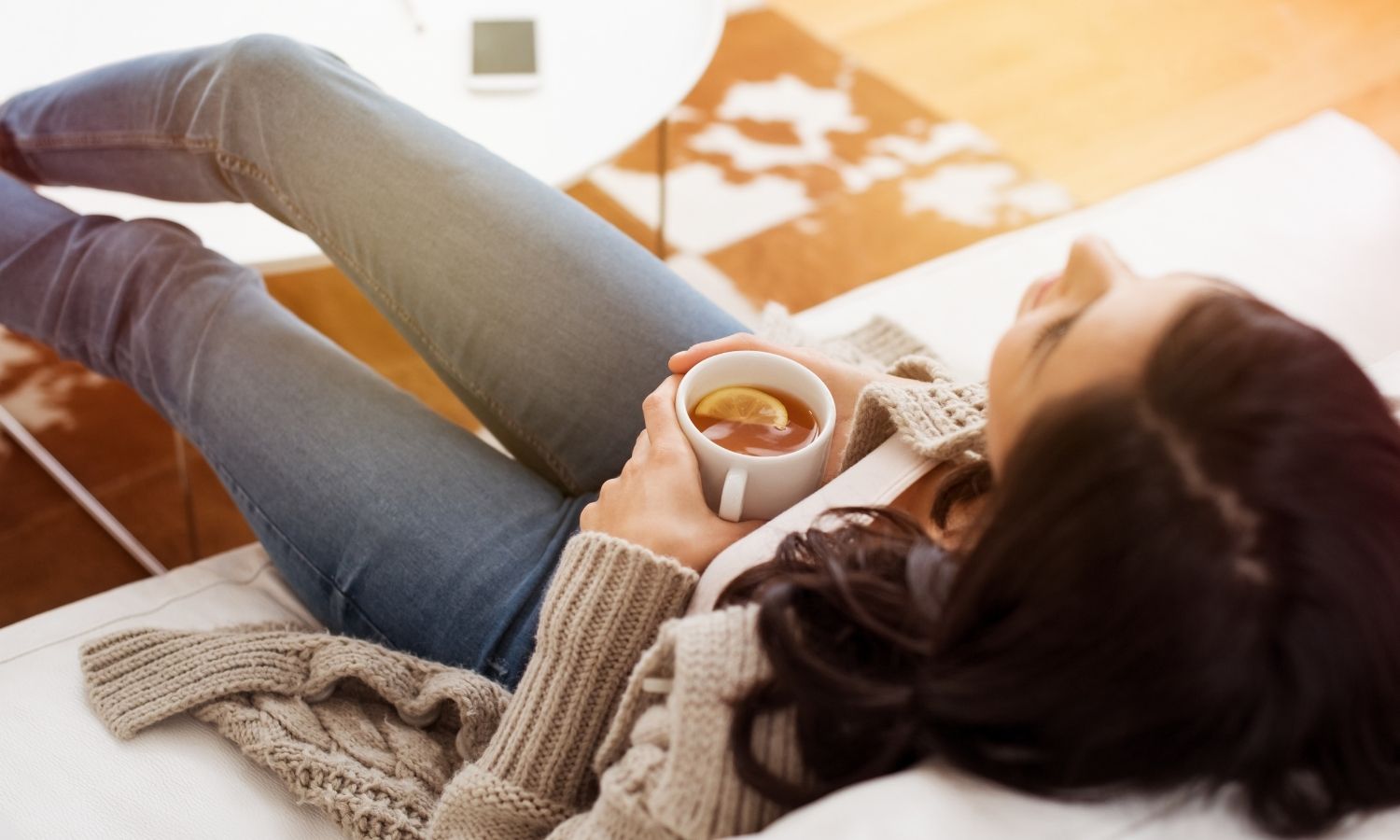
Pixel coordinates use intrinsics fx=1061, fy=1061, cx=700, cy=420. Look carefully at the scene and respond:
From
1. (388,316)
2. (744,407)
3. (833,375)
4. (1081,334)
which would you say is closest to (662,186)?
(388,316)

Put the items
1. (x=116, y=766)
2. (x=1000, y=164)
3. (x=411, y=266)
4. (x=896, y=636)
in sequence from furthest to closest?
(x=1000, y=164) → (x=411, y=266) → (x=116, y=766) → (x=896, y=636)

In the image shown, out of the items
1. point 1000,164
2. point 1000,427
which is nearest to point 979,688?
point 1000,427

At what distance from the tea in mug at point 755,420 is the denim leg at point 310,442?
0.20 m

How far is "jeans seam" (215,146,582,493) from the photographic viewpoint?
1047 millimetres

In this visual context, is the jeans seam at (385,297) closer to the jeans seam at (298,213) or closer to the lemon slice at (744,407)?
the jeans seam at (298,213)

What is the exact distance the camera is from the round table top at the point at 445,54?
4.34 ft

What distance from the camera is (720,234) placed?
6.63 ft

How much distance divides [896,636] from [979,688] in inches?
3.0

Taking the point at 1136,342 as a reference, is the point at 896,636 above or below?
below

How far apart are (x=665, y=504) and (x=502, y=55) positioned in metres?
0.87

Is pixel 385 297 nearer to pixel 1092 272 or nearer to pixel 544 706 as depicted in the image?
pixel 544 706

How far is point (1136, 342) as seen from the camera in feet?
1.80

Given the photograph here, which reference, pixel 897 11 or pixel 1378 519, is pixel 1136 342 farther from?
pixel 897 11

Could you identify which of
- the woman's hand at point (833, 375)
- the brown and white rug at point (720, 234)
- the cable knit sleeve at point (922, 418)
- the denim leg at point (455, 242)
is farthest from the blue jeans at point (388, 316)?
the brown and white rug at point (720, 234)
